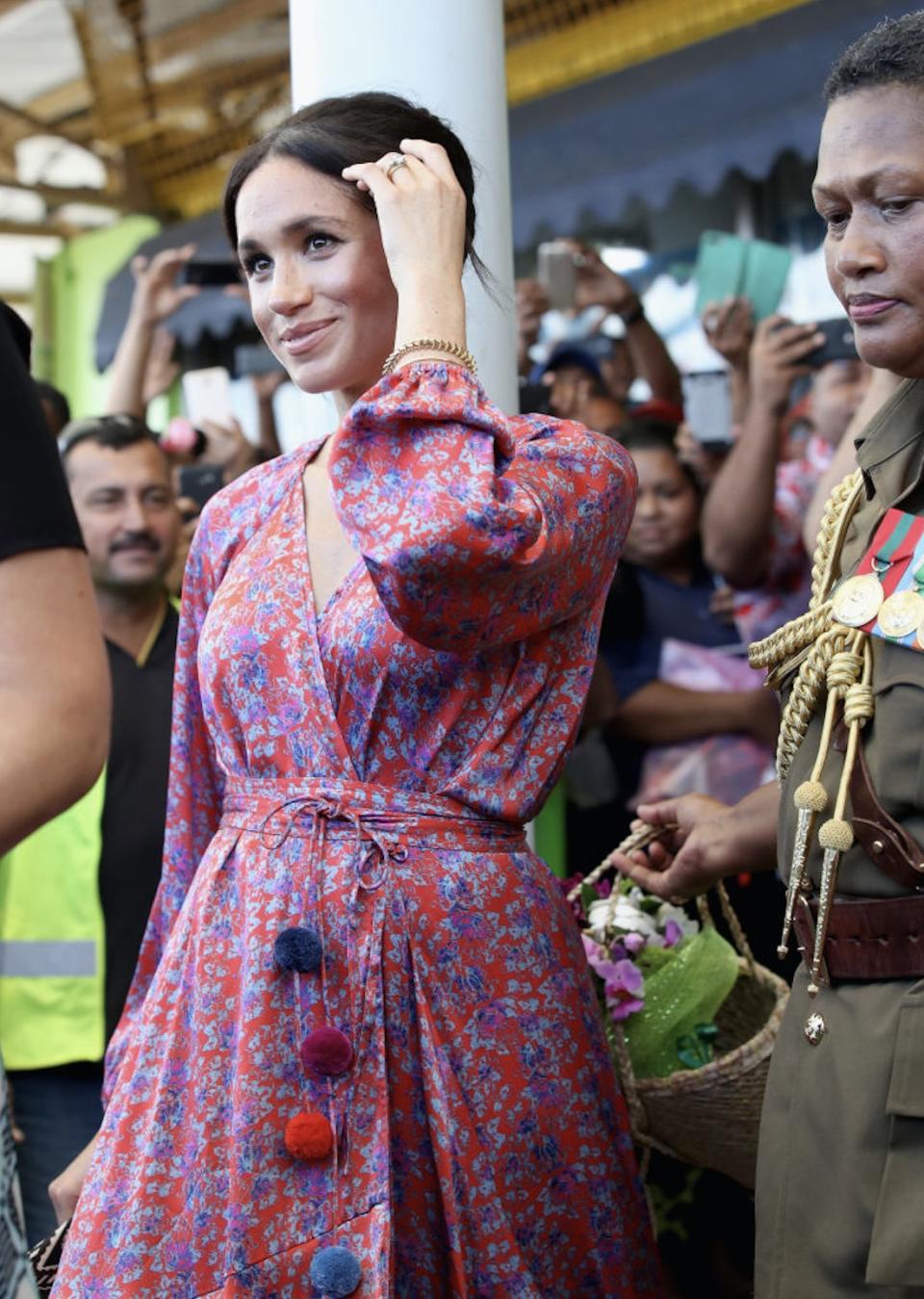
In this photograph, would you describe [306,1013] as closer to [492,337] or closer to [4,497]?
[4,497]

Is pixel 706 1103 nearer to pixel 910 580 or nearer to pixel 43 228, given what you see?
pixel 910 580

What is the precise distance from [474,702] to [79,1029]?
178 centimetres

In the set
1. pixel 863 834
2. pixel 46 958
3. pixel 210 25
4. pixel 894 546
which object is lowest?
pixel 46 958

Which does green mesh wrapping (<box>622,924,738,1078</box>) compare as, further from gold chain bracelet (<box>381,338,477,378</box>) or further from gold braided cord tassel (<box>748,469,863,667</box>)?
gold chain bracelet (<box>381,338,477,378</box>)

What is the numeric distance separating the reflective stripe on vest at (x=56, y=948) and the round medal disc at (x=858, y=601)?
1.97m

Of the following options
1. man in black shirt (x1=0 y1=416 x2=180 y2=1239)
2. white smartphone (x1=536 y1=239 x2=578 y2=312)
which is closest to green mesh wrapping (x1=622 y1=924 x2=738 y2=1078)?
man in black shirt (x1=0 y1=416 x2=180 y2=1239)

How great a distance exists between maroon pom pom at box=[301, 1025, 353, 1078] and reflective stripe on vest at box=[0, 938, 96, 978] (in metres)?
1.72

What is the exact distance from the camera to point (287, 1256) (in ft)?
5.63

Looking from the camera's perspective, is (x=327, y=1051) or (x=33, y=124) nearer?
(x=327, y=1051)

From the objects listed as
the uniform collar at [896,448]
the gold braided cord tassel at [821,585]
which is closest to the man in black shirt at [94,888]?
the gold braided cord tassel at [821,585]

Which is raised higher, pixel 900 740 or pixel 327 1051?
pixel 900 740

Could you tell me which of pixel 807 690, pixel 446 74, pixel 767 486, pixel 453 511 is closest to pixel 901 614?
pixel 807 690

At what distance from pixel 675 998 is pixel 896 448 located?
83cm

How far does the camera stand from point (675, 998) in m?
2.24
